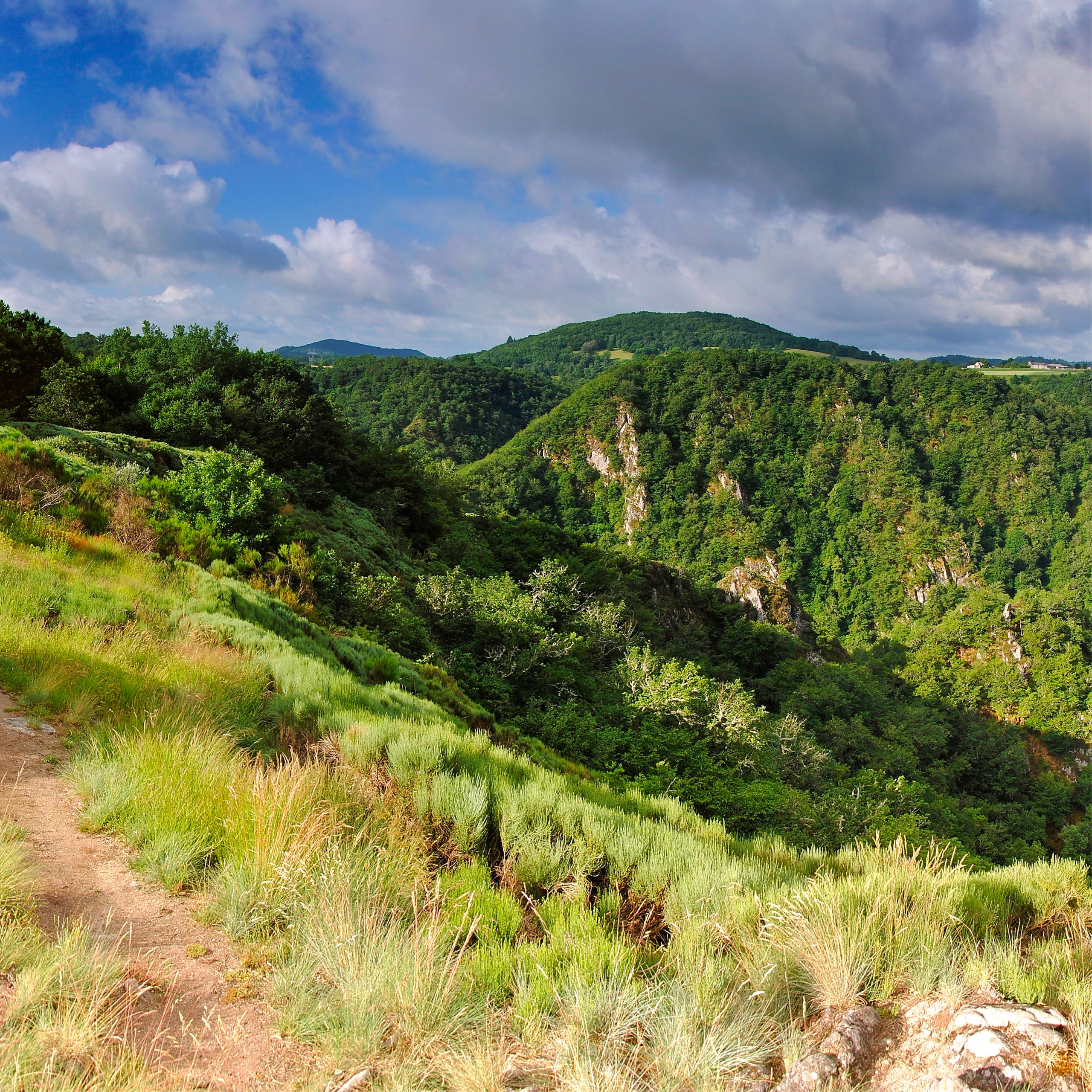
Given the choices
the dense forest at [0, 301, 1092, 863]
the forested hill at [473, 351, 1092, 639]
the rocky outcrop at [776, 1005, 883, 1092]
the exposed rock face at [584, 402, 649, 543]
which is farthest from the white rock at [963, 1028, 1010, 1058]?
the exposed rock face at [584, 402, 649, 543]

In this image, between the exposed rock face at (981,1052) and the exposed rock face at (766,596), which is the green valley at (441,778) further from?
the exposed rock face at (766,596)

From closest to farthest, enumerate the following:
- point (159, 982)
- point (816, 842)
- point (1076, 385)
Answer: point (159, 982)
point (816, 842)
point (1076, 385)

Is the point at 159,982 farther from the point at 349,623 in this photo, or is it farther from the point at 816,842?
the point at 816,842

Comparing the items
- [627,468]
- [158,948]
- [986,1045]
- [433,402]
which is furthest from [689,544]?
[158,948]

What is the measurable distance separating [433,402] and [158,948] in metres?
111

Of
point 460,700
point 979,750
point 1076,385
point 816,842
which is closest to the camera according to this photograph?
point 460,700

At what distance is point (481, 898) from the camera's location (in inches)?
124

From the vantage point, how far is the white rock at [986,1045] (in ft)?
7.15

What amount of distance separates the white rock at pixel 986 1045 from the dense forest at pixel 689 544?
6.38 metres

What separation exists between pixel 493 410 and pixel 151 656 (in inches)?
4750

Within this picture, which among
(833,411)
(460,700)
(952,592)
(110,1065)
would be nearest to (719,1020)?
(110,1065)

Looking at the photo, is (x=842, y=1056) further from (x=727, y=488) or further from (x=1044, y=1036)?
(x=727, y=488)

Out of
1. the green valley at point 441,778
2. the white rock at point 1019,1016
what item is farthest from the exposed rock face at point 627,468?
the white rock at point 1019,1016

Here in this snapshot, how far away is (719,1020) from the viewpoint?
2.36 m
